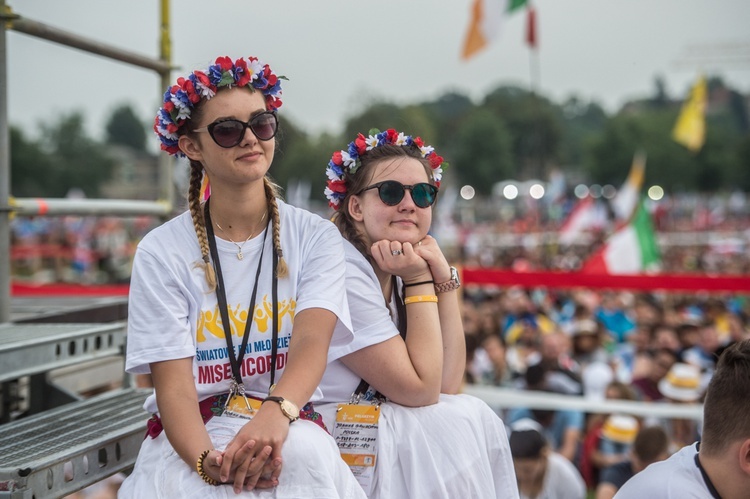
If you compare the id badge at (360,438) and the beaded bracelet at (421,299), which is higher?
the beaded bracelet at (421,299)

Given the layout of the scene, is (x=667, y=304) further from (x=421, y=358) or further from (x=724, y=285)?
(x=421, y=358)

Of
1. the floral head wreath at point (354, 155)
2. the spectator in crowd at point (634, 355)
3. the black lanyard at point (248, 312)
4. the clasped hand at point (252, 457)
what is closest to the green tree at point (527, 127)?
the spectator in crowd at point (634, 355)

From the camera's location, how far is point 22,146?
5684 centimetres

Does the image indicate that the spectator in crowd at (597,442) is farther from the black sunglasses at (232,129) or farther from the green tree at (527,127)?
the green tree at (527,127)

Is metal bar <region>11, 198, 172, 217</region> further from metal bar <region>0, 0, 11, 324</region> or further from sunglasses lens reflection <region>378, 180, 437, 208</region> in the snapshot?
sunglasses lens reflection <region>378, 180, 437, 208</region>

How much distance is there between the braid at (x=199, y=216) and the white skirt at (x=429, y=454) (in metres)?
0.58

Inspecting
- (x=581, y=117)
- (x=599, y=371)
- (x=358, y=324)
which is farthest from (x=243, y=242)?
(x=581, y=117)

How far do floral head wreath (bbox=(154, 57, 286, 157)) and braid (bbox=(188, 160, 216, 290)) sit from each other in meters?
0.13

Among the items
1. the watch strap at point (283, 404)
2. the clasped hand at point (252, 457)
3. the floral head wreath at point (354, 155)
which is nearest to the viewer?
the clasped hand at point (252, 457)

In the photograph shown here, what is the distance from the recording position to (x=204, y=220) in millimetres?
2467

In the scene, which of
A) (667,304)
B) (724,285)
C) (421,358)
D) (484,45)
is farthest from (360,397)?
(484,45)

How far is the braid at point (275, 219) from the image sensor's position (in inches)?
94.3

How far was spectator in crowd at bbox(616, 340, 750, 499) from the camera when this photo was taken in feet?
7.32

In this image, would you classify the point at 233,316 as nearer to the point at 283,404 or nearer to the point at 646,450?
the point at 283,404
